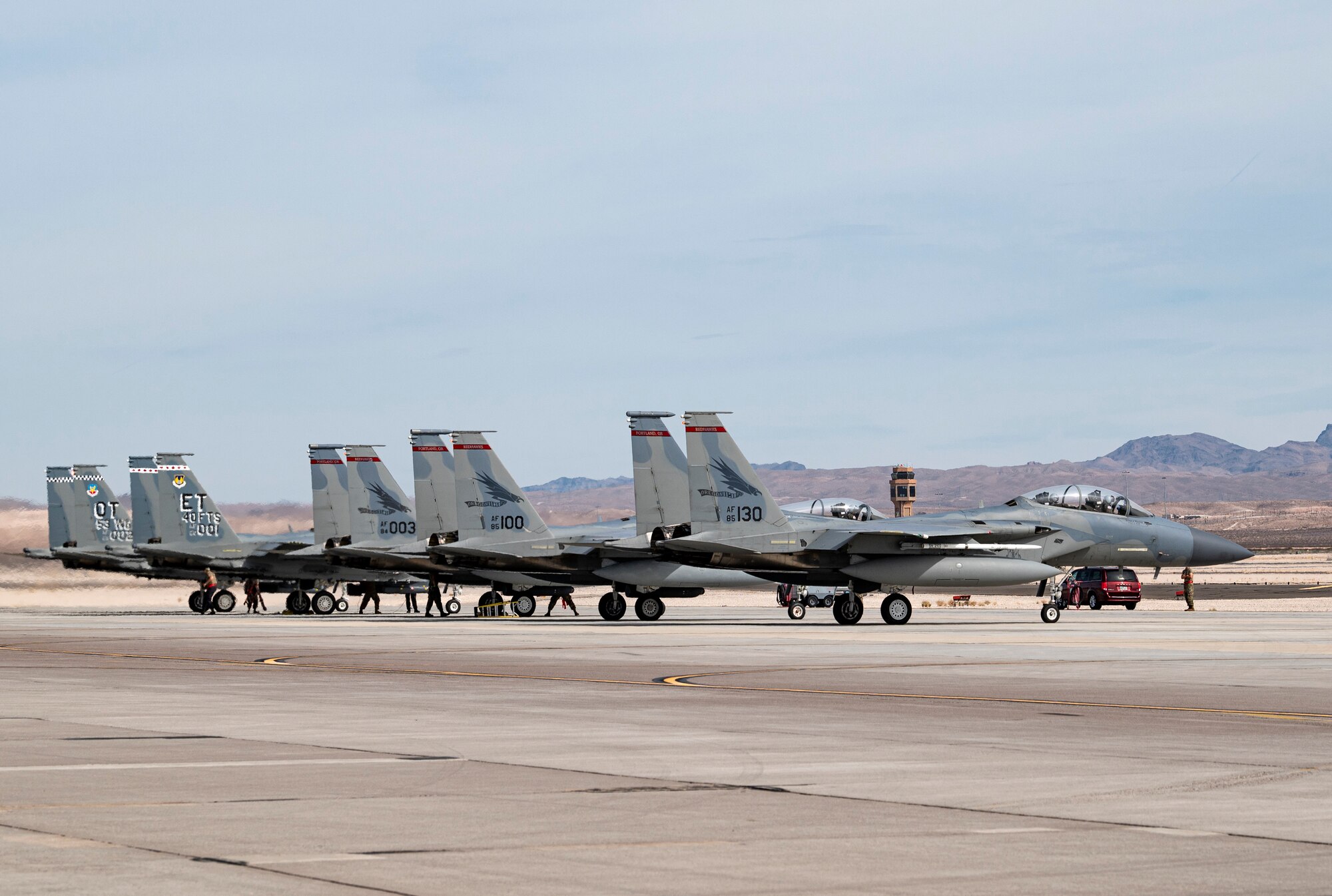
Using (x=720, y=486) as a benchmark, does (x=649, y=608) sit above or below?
below

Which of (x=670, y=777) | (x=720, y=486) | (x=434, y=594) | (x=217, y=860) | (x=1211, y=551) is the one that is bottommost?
(x=434, y=594)

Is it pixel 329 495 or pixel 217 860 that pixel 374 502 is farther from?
pixel 217 860

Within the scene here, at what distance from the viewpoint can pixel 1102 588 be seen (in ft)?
197

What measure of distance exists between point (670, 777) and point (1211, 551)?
40498 mm

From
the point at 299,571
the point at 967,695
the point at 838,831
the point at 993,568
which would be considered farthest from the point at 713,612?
the point at 838,831

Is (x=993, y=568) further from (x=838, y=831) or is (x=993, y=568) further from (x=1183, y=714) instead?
(x=838, y=831)

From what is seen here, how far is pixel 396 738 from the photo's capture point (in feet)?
46.5

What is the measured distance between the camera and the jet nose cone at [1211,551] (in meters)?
48.1

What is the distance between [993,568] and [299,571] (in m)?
30.2

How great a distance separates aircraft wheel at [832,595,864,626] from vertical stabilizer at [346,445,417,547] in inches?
821

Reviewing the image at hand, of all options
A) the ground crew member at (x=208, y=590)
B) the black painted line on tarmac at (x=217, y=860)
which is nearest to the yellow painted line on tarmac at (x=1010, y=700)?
the black painted line on tarmac at (x=217, y=860)

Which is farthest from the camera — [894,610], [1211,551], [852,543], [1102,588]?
[1102,588]

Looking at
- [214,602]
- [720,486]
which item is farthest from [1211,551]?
[214,602]

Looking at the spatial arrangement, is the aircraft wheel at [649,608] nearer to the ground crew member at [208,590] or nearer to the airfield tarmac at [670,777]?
the ground crew member at [208,590]
